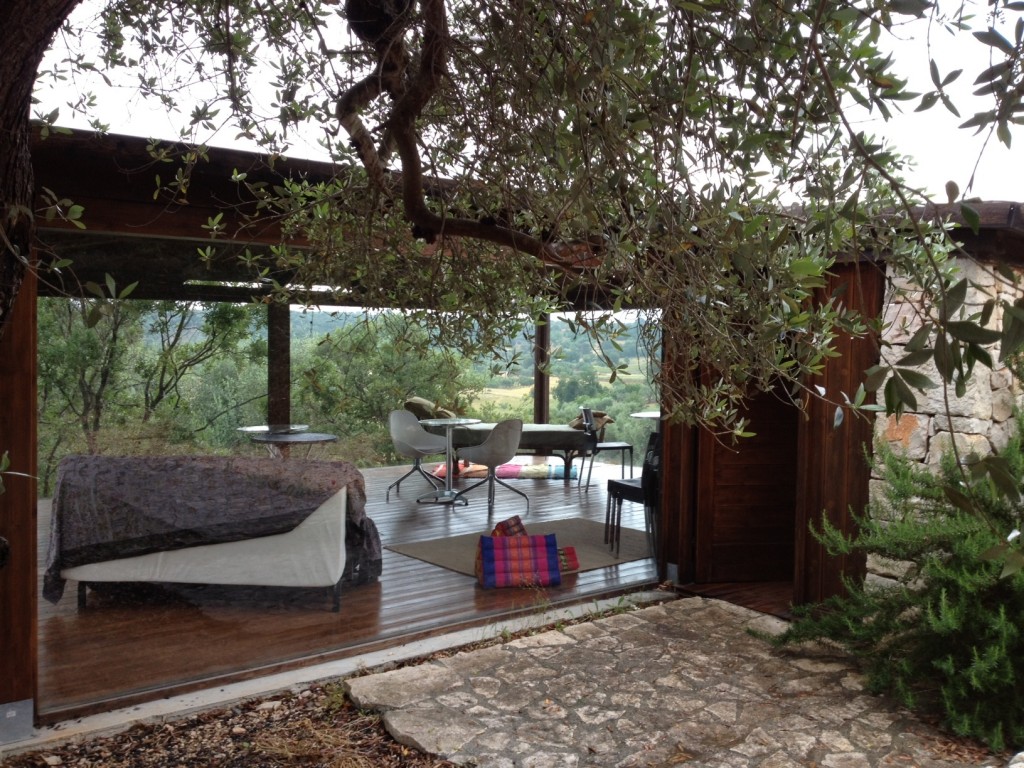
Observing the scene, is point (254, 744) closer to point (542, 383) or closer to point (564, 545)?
point (542, 383)

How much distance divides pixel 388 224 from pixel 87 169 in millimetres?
1801

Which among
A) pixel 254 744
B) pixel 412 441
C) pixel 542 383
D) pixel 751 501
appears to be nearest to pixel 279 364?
pixel 412 441

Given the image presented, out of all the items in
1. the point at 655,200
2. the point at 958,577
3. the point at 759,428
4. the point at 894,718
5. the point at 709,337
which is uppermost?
the point at 655,200

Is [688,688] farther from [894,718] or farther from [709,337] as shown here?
[709,337]

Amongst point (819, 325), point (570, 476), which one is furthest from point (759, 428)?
point (819, 325)

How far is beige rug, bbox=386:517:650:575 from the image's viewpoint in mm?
4793

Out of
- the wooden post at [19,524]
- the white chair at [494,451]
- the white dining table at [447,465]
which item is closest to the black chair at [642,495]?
the white chair at [494,451]

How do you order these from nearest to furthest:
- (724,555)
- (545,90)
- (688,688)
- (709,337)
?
(545,90) → (709,337) → (688,688) → (724,555)

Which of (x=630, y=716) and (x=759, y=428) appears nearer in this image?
(x=630, y=716)

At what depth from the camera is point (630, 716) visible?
382 cm

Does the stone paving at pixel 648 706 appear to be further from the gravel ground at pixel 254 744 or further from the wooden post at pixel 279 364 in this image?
the wooden post at pixel 279 364

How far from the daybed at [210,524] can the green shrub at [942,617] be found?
2.42m

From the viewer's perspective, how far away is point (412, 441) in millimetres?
4418

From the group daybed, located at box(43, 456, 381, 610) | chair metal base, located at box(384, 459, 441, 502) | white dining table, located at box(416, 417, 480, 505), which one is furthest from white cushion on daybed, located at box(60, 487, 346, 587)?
white dining table, located at box(416, 417, 480, 505)
